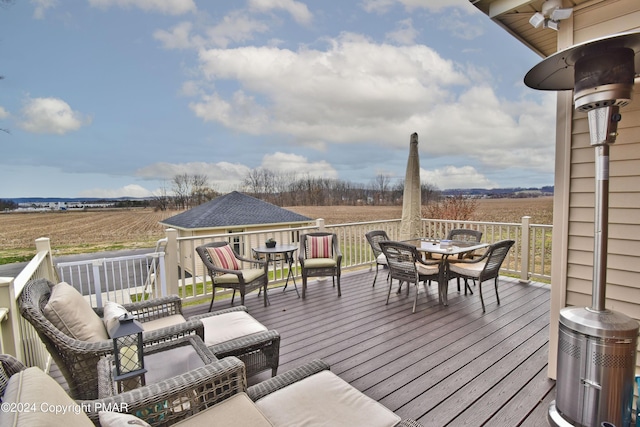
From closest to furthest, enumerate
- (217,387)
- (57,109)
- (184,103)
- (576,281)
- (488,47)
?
(217,387)
(576,281)
(488,47)
(57,109)
(184,103)

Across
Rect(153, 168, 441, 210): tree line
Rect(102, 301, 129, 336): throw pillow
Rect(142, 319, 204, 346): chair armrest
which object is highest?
Rect(153, 168, 441, 210): tree line

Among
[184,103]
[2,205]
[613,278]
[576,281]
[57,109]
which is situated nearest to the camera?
[613,278]

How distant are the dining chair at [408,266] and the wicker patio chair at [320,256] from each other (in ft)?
2.85

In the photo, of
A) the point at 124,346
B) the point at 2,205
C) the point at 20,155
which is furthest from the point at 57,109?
the point at 124,346

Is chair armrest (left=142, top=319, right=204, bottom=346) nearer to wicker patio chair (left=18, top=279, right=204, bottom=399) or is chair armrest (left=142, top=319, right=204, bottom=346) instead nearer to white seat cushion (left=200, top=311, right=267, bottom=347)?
wicker patio chair (left=18, top=279, right=204, bottom=399)

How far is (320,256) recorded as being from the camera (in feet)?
16.5

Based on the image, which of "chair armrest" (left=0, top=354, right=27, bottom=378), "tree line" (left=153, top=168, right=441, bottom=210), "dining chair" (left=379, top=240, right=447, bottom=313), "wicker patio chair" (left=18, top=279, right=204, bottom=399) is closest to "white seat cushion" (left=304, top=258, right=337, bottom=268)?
"dining chair" (left=379, top=240, right=447, bottom=313)

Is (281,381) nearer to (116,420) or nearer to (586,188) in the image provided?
(116,420)

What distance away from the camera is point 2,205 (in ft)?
20.8

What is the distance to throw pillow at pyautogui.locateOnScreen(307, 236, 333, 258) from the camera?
5.05 m

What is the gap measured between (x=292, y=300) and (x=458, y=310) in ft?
7.56

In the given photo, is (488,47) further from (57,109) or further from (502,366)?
(57,109)

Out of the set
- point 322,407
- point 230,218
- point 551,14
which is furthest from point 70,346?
point 230,218

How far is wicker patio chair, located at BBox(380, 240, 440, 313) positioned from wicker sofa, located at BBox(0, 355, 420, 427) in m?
2.50
